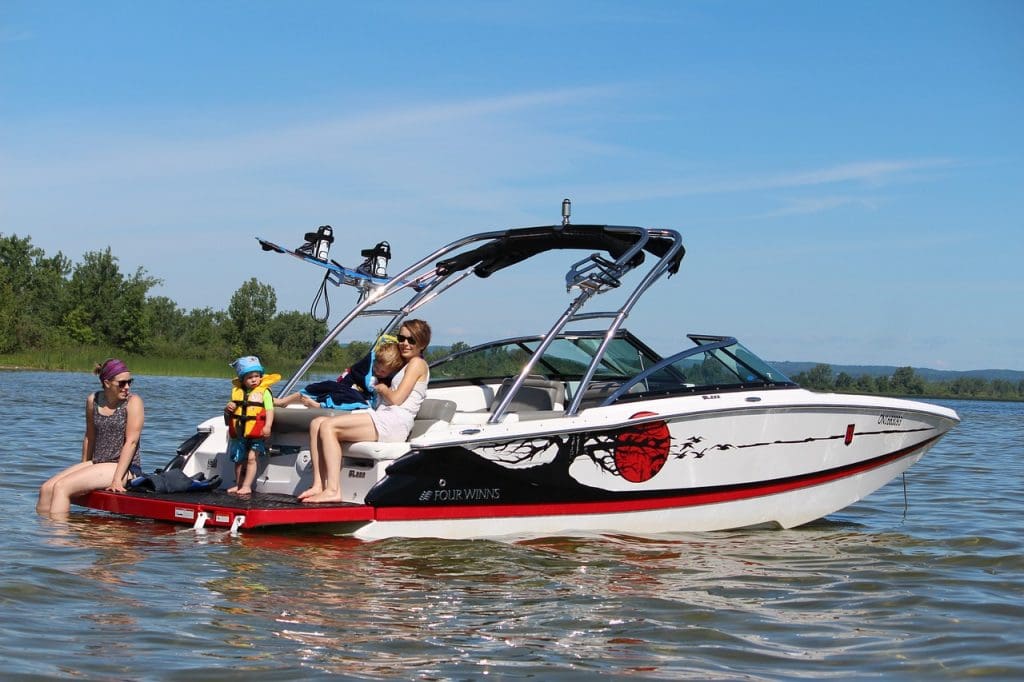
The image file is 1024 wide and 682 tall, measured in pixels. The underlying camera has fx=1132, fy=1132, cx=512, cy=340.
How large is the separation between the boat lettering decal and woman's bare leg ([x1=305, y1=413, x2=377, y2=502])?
492mm

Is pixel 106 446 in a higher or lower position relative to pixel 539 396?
lower

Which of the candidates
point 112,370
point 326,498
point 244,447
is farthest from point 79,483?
point 326,498

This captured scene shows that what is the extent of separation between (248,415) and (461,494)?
145 centimetres

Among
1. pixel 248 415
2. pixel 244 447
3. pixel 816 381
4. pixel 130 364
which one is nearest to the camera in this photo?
pixel 248 415

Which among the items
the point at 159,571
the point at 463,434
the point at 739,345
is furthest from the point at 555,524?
the point at 159,571

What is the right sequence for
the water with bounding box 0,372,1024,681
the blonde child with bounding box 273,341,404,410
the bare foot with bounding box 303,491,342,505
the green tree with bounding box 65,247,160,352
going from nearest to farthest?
the water with bounding box 0,372,1024,681 < the bare foot with bounding box 303,491,342,505 < the blonde child with bounding box 273,341,404,410 < the green tree with bounding box 65,247,160,352

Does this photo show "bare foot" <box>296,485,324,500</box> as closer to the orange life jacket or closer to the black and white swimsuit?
the orange life jacket

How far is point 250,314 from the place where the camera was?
208ft

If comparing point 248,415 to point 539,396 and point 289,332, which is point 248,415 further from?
point 289,332

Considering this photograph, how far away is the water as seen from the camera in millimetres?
4562

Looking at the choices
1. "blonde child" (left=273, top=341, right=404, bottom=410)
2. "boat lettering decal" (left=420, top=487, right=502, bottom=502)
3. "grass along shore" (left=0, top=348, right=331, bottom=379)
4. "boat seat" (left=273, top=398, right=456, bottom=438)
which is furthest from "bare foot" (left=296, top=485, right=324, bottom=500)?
"grass along shore" (left=0, top=348, right=331, bottom=379)

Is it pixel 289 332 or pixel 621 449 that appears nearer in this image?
pixel 621 449

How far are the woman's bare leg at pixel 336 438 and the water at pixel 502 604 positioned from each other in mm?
301

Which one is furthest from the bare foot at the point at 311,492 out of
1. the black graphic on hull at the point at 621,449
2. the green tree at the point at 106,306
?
the green tree at the point at 106,306
